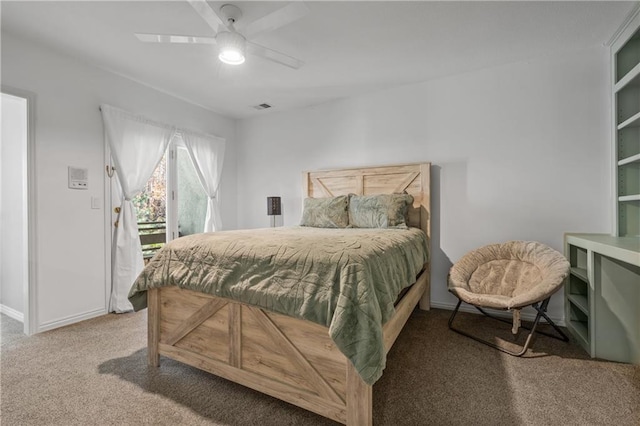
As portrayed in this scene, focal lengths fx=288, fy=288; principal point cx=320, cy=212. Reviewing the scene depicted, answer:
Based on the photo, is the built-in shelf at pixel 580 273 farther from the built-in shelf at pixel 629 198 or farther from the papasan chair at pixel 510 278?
the built-in shelf at pixel 629 198

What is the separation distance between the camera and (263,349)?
158 cm

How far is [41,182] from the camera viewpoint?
252cm

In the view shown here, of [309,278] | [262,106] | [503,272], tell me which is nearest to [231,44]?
[309,278]

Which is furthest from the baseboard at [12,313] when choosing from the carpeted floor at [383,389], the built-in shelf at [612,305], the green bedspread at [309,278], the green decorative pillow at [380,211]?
the built-in shelf at [612,305]

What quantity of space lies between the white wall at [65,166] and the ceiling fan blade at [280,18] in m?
2.03

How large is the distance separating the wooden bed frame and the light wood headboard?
1.14 m

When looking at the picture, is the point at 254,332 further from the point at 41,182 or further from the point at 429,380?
the point at 41,182

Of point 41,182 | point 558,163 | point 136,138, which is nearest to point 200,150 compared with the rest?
point 136,138

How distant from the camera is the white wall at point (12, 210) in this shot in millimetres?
2785

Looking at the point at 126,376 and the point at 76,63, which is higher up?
the point at 76,63

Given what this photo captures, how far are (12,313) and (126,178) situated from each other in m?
1.72

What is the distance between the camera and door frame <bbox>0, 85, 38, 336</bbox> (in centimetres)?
245

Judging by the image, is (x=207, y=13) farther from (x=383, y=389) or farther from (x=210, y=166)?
(x=210, y=166)

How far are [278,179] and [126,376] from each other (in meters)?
2.90
